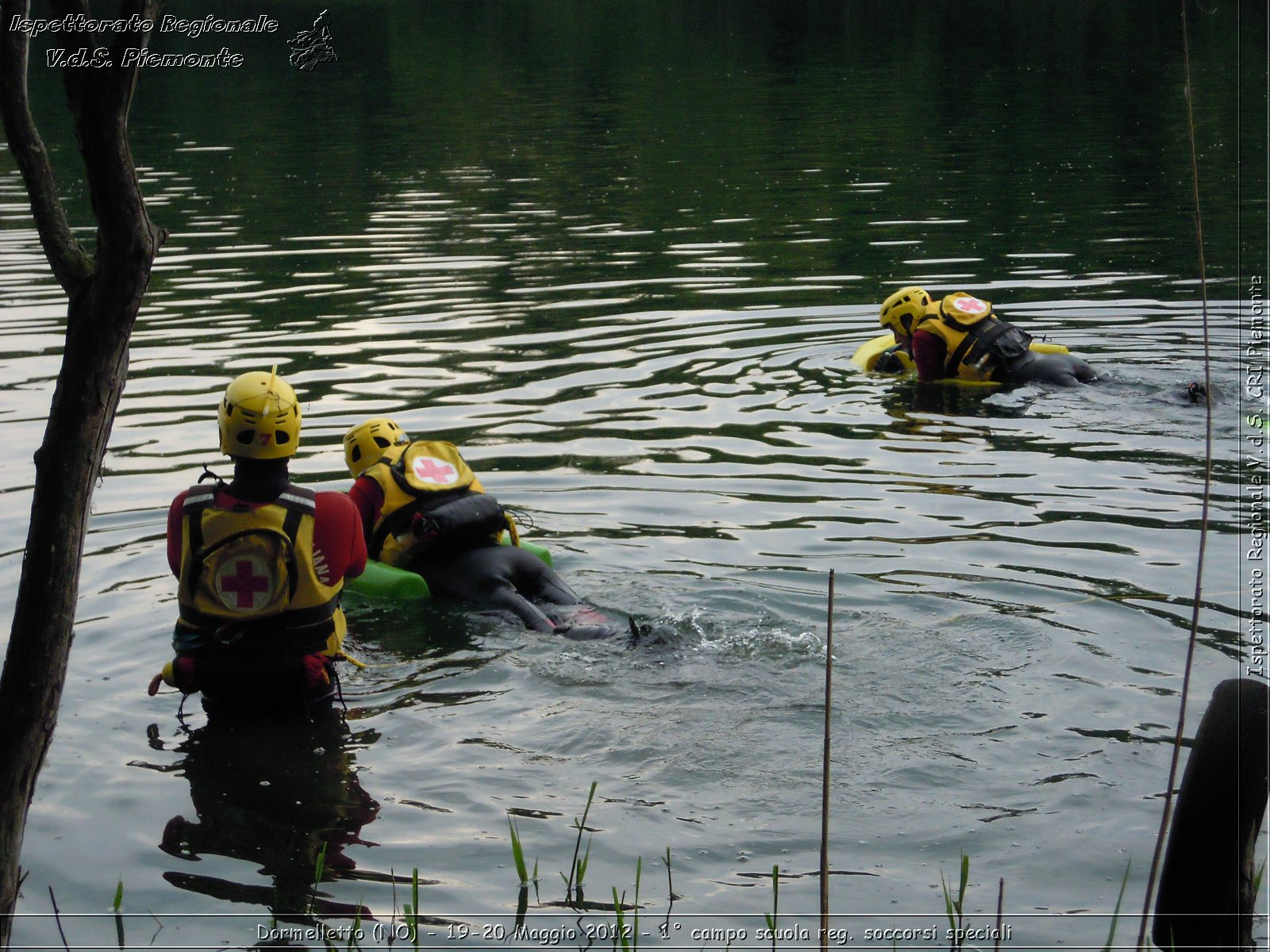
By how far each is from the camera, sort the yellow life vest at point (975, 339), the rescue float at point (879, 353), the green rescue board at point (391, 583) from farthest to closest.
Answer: the rescue float at point (879, 353), the yellow life vest at point (975, 339), the green rescue board at point (391, 583)

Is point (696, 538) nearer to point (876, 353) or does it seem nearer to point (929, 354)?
point (929, 354)

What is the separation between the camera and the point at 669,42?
4925 cm

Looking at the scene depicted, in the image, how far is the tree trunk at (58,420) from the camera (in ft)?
12.1

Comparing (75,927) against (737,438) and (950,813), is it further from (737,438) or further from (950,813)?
(737,438)

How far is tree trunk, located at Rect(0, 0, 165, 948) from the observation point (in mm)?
3699

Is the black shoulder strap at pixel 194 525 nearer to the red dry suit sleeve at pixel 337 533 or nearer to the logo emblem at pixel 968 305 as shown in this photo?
the red dry suit sleeve at pixel 337 533

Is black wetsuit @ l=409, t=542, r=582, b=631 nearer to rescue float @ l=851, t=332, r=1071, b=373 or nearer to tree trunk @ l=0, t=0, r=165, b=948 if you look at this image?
tree trunk @ l=0, t=0, r=165, b=948

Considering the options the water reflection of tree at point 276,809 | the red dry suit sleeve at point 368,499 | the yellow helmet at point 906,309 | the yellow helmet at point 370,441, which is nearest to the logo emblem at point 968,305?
the yellow helmet at point 906,309

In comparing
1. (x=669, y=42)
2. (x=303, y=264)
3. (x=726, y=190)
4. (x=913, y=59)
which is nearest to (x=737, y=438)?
(x=303, y=264)

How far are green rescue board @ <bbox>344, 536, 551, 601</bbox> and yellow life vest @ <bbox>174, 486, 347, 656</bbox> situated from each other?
167cm

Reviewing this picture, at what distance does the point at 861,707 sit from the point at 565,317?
9748mm

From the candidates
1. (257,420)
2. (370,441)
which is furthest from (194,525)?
(370,441)

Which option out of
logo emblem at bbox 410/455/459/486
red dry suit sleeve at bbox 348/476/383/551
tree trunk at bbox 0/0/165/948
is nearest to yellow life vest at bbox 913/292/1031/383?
logo emblem at bbox 410/455/459/486

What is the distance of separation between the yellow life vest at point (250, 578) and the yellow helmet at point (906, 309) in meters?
7.68
